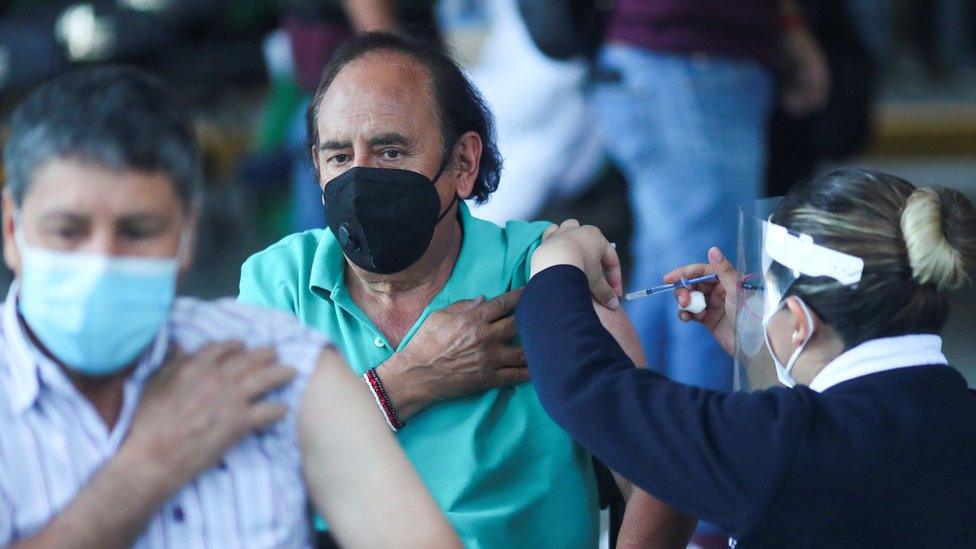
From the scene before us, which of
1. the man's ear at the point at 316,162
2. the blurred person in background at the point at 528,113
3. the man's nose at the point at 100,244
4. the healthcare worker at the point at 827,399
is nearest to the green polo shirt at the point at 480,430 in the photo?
the man's ear at the point at 316,162

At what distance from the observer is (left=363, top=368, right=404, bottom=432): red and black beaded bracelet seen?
7.23ft

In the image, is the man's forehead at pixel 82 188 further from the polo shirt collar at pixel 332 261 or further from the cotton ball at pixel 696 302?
the cotton ball at pixel 696 302

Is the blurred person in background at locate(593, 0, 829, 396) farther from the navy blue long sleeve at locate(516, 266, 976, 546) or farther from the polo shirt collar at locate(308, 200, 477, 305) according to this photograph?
the navy blue long sleeve at locate(516, 266, 976, 546)

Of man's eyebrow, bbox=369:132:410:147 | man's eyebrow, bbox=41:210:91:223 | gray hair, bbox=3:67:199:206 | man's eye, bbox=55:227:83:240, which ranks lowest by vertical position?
man's eyebrow, bbox=369:132:410:147

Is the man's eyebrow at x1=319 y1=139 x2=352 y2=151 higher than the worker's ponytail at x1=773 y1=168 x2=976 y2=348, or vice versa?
the man's eyebrow at x1=319 y1=139 x2=352 y2=151

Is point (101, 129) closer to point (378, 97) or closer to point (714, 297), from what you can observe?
point (378, 97)

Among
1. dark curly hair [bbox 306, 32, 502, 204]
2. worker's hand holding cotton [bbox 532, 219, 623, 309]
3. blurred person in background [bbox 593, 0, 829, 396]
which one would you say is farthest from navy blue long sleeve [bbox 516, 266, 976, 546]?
blurred person in background [bbox 593, 0, 829, 396]

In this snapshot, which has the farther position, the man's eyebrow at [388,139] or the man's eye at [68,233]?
the man's eyebrow at [388,139]

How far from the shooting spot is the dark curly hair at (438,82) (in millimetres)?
2334

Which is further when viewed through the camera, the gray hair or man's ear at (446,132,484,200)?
man's ear at (446,132,484,200)

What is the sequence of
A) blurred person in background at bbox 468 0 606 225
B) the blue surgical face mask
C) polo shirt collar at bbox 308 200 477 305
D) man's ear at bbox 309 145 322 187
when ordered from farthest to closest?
blurred person in background at bbox 468 0 606 225 → man's ear at bbox 309 145 322 187 → polo shirt collar at bbox 308 200 477 305 → the blue surgical face mask

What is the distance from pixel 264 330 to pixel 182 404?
6.4 inches

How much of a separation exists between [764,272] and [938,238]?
10.3 inches

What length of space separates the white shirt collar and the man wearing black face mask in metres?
0.47
